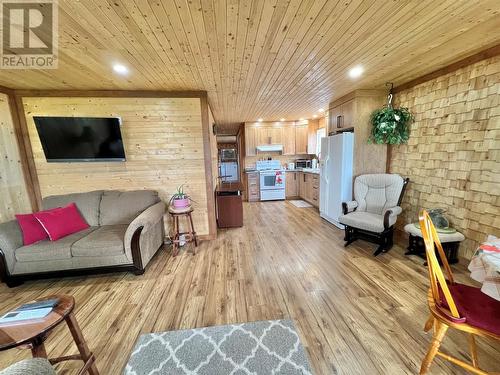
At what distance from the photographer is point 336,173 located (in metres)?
3.73

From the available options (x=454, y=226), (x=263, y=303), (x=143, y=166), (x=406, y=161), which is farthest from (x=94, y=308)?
(x=406, y=161)

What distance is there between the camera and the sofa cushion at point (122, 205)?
9.60 ft

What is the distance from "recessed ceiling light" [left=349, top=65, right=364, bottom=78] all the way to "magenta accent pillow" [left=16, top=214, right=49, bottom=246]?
4269 millimetres

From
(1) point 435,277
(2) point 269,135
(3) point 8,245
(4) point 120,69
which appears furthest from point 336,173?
(3) point 8,245

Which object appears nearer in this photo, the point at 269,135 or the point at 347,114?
the point at 347,114

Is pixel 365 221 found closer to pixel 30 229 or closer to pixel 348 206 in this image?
pixel 348 206

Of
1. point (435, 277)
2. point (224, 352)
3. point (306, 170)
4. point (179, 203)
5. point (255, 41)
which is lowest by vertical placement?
point (224, 352)

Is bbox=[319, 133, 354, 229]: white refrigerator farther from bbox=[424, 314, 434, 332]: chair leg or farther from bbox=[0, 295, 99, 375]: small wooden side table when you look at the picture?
bbox=[0, 295, 99, 375]: small wooden side table

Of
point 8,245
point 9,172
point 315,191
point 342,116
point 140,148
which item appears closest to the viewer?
point 8,245

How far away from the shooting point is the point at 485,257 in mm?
1210

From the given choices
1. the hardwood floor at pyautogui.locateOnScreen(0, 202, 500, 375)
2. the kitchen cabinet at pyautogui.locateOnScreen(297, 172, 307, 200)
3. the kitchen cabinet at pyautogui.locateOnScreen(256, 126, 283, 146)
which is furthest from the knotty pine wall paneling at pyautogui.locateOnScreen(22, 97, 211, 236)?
the kitchen cabinet at pyautogui.locateOnScreen(297, 172, 307, 200)

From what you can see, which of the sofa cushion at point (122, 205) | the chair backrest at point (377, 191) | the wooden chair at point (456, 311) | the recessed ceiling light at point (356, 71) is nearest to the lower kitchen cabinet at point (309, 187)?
the chair backrest at point (377, 191)

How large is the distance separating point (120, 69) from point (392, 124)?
12.4 ft

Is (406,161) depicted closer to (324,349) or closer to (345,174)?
(345,174)
